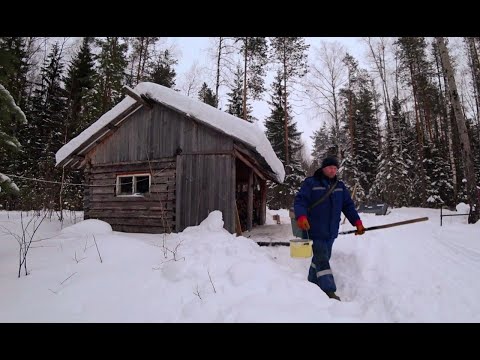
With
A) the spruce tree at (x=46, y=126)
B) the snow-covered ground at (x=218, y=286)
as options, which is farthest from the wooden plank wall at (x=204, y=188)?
the spruce tree at (x=46, y=126)

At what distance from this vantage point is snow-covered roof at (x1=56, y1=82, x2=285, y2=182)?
8.27 meters

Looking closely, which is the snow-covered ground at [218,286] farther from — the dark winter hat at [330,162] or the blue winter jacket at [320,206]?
the dark winter hat at [330,162]

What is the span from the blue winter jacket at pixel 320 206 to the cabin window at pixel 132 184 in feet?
22.0

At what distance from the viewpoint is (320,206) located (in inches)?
183

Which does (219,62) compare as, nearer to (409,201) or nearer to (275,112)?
(275,112)

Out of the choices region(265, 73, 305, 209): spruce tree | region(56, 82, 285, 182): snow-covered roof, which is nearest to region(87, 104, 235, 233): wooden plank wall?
region(56, 82, 285, 182): snow-covered roof

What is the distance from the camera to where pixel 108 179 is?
10.5m

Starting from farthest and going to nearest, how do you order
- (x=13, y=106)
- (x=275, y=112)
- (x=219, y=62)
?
(x=275, y=112), (x=219, y=62), (x=13, y=106)

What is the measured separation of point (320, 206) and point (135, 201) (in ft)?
23.0

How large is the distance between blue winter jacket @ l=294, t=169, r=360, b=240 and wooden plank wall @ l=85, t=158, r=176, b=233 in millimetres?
5287

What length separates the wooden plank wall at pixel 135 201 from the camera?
9336 mm

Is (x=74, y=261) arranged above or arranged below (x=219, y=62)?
below
